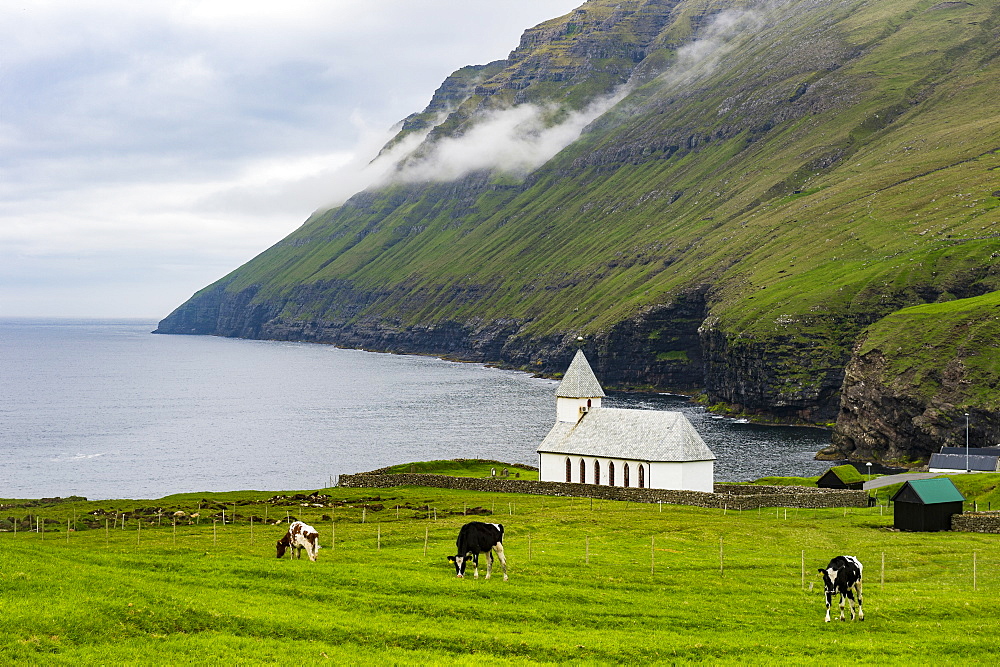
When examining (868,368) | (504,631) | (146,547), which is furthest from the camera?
(868,368)

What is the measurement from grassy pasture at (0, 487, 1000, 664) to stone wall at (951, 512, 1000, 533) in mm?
10351

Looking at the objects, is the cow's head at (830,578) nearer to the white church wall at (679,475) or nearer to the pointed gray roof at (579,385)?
the white church wall at (679,475)

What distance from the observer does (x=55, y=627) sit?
26.1m

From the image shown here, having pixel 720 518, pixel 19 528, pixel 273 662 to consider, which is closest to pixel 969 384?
pixel 720 518

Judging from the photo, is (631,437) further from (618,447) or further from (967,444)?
(967,444)

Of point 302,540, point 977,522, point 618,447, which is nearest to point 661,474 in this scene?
point 618,447

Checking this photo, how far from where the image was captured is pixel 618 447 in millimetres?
95688

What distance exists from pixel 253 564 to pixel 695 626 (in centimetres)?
1730

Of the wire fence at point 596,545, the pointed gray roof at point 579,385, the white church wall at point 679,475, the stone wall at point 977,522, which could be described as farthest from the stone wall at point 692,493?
the stone wall at point 977,522

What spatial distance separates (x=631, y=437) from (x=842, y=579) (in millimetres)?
60234

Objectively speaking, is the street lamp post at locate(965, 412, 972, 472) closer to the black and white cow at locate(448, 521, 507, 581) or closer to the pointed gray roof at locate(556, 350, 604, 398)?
the pointed gray roof at locate(556, 350, 604, 398)

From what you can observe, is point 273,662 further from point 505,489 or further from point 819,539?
point 505,489

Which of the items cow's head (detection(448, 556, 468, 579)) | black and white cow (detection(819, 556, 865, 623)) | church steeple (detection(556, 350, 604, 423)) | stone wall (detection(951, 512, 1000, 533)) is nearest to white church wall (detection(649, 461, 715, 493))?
church steeple (detection(556, 350, 604, 423))

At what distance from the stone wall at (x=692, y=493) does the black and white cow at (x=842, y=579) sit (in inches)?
1809
